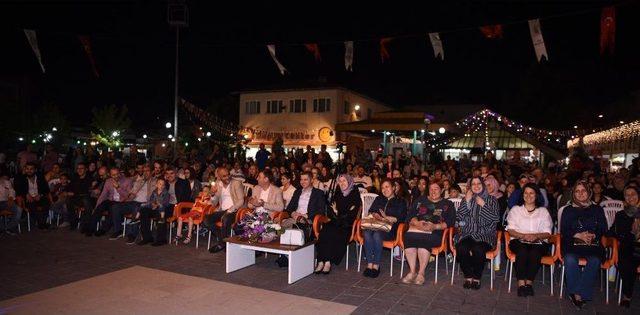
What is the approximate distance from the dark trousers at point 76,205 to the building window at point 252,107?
2382 centimetres

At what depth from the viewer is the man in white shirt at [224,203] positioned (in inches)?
287

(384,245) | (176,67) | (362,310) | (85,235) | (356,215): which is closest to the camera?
(362,310)

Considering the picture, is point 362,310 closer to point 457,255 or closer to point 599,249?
point 457,255

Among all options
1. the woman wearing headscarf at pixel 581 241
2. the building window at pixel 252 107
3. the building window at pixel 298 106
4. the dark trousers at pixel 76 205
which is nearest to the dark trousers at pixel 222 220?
the dark trousers at pixel 76 205

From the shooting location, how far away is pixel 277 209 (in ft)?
23.5

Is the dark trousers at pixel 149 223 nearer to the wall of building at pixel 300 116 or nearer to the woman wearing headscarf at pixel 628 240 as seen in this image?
the woman wearing headscarf at pixel 628 240

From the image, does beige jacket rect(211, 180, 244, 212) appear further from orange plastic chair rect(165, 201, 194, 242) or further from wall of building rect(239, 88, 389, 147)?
wall of building rect(239, 88, 389, 147)

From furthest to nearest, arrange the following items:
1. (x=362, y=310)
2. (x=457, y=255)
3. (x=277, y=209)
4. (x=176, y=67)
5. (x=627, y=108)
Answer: (x=627, y=108), (x=176, y=67), (x=277, y=209), (x=457, y=255), (x=362, y=310)

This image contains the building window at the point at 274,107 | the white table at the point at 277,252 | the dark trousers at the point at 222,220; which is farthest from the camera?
the building window at the point at 274,107

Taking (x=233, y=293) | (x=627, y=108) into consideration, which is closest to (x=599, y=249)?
(x=233, y=293)

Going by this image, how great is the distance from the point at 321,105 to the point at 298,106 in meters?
1.84

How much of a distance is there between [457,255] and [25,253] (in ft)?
21.4

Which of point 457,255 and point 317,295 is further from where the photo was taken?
point 457,255

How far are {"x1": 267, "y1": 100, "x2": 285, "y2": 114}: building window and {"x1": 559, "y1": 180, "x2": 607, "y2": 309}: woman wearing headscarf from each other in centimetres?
2687
